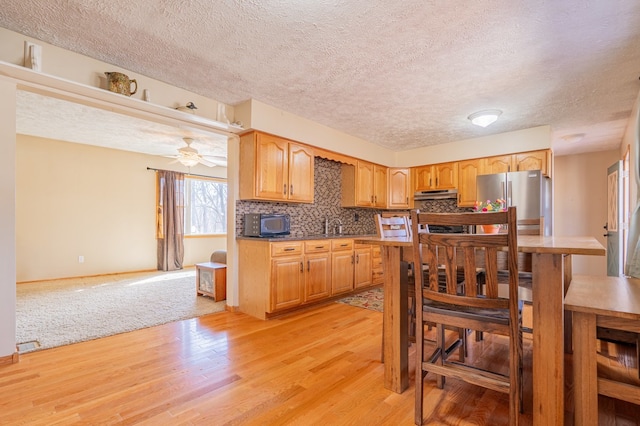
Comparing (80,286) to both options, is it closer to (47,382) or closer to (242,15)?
(47,382)

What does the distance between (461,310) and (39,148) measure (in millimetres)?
6908

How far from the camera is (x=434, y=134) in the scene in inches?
184

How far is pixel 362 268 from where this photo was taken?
4.56 metres

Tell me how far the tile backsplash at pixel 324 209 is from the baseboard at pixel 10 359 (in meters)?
2.09

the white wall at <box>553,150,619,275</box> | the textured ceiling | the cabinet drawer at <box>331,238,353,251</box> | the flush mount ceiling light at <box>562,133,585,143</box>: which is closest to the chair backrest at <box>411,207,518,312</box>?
the textured ceiling

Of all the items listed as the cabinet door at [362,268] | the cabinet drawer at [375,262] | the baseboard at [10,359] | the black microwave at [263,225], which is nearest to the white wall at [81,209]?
the baseboard at [10,359]

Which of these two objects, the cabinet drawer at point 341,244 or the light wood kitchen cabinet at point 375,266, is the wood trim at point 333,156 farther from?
the light wood kitchen cabinet at point 375,266

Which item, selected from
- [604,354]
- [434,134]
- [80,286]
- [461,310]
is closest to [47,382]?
[461,310]

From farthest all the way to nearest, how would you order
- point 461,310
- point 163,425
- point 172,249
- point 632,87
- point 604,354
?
point 172,249, point 632,87, point 604,354, point 461,310, point 163,425

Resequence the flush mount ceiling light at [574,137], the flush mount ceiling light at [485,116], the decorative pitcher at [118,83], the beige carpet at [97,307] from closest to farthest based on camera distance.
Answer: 1. the decorative pitcher at [118,83]
2. the beige carpet at [97,307]
3. the flush mount ceiling light at [485,116]
4. the flush mount ceiling light at [574,137]

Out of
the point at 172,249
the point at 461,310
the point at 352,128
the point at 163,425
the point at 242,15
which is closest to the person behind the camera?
the point at 163,425

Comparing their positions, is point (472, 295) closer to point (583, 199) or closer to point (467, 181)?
point (467, 181)

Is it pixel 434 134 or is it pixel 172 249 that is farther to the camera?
pixel 172 249

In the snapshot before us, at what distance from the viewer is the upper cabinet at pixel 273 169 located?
353cm
